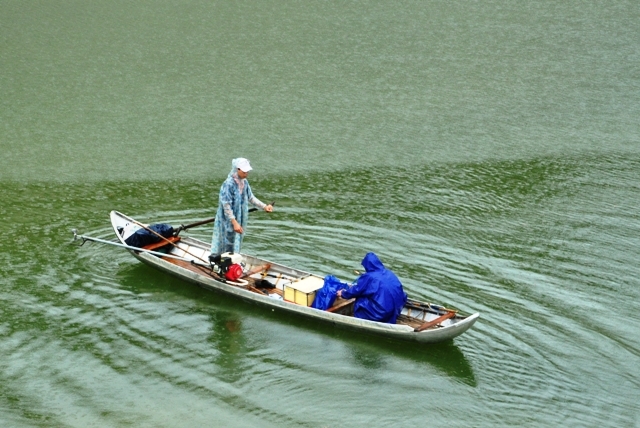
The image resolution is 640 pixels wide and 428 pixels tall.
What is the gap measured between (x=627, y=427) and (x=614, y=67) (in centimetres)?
1318

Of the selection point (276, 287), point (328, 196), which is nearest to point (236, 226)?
point (276, 287)

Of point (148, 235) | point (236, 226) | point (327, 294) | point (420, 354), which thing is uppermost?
point (236, 226)

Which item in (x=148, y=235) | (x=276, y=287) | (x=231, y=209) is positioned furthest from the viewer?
(x=148, y=235)

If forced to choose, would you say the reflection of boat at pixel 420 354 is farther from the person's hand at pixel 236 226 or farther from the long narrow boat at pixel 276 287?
the person's hand at pixel 236 226

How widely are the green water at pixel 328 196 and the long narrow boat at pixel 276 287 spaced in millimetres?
223

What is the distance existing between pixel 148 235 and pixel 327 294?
2.85 meters

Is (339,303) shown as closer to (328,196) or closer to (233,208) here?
(233,208)

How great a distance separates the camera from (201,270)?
413 inches

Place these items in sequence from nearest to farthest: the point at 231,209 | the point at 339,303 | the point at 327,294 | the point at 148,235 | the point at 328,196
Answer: the point at 327,294 → the point at 339,303 → the point at 231,209 → the point at 148,235 → the point at 328,196

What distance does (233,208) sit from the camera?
10469 millimetres

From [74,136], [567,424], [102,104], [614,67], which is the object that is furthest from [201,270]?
[614,67]

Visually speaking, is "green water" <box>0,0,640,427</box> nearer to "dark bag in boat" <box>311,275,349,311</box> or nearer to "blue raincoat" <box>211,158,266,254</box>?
"dark bag in boat" <box>311,275,349,311</box>

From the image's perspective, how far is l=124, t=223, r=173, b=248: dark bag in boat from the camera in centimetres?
1098

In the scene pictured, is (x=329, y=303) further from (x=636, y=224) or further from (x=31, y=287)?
(x=636, y=224)
